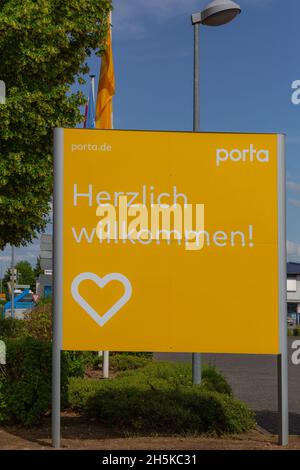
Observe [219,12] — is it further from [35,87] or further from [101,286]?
[35,87]

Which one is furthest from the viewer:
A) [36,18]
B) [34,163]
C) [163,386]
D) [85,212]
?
[34,163]

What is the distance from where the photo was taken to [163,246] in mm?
7363

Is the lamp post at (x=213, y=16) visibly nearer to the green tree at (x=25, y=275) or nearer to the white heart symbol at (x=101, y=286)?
the white heart symbol at (x=101, y=286)

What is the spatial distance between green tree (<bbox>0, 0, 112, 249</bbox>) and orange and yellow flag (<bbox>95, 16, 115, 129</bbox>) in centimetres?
178

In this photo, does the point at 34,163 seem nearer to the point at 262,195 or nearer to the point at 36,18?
the point at 36,18

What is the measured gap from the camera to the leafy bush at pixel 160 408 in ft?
26.3

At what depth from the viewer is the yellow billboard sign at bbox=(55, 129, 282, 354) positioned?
7320 millimetres

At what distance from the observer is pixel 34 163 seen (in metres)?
17.7

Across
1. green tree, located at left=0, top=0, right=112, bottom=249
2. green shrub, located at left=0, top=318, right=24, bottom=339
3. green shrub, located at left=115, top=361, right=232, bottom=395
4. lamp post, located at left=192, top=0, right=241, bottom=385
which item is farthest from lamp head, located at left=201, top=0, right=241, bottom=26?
green shrub, located at left=0, top=318, right=24, bottom=339

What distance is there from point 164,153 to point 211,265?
1.33 metres

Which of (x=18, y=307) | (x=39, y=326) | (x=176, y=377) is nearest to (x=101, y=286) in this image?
(x=176, y=377)

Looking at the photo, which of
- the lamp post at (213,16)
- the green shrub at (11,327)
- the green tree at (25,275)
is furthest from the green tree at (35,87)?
the green tree at (25,275)

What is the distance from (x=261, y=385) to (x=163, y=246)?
8216 millimetres
